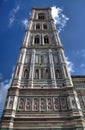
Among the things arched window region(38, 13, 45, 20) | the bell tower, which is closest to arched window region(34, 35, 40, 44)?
the bell tower

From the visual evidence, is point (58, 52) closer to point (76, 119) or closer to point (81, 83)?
point (81, 83)

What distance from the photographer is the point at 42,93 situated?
11.0 metres

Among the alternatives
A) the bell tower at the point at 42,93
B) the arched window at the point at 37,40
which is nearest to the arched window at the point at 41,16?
the arched window at the point at 37,40

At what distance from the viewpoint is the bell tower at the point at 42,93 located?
30.2 feet

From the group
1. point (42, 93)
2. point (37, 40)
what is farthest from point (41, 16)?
point (42, 93)

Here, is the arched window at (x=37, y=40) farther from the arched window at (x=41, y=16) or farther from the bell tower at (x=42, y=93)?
the arched window at (x=41, y=16)

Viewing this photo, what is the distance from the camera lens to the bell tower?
922 centimetres

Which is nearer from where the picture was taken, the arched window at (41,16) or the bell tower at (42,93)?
the bell tower at (42,93)

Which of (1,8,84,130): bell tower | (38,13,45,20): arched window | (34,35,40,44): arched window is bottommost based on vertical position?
(1,8,84,130): bell tower

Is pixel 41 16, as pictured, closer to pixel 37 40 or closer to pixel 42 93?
pixel 37 40

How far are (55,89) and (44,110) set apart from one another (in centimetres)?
173

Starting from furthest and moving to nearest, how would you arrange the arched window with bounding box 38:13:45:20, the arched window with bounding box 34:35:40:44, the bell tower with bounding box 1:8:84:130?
the arched window with bounding box 38:13:45:20 < the arched window with bounding box 34:35:40:44 < the bell tower with bounding box 1:8:84:130

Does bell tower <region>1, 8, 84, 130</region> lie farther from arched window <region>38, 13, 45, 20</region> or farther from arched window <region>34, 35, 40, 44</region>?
arched window <region>38, 13, 45, 20</region>

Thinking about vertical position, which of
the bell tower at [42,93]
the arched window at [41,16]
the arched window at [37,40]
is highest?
the arched window at [41,16]
